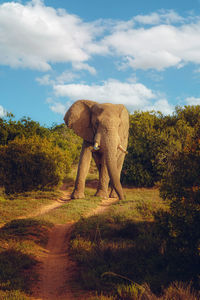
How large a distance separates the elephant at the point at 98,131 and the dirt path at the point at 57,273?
6244 millimetres

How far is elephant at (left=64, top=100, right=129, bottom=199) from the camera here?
14977 mm

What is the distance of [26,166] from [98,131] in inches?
279

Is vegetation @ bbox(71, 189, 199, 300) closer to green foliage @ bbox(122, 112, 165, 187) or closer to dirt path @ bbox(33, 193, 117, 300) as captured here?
dirt path @ bbox(33, 193, 117, 300)

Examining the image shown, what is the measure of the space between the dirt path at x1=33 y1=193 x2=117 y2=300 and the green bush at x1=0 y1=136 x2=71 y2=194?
34.2 feet

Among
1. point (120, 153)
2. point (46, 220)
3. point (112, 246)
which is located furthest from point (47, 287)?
point (120, 153)

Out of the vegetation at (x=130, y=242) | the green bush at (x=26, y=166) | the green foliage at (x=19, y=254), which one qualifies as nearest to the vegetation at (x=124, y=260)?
the vegetation at (x=130, y=242)

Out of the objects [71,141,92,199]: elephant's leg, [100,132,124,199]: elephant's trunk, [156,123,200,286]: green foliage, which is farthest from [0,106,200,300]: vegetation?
[100,132,124,199]: elephant's trunk

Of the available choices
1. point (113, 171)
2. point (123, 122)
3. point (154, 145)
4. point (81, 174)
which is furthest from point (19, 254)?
point (154, 145)

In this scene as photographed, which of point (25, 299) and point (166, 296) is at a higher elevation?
point (166, 296)

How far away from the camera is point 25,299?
5035mm

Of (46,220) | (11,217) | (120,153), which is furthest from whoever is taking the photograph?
(120,153)

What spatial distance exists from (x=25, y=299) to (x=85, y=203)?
909 cm

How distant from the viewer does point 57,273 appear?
6.59m

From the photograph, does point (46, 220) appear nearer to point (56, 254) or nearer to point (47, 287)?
point (56, 254)
